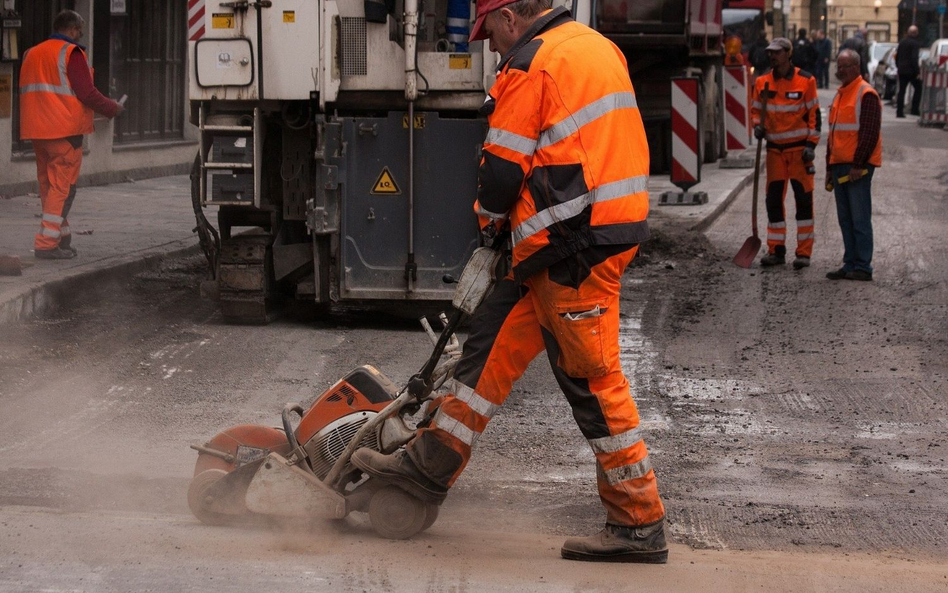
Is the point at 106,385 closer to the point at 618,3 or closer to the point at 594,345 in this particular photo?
the point at 594,345

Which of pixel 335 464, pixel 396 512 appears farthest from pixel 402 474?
pixel 335 464

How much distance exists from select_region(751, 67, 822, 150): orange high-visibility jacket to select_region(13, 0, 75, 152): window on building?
7590 millimetres

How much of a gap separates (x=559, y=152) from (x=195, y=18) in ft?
15.5

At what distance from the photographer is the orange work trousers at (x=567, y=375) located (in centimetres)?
394

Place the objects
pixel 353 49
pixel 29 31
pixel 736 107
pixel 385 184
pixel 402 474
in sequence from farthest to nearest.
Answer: pixel 736 107
pixel 29 31
pixel 385 184
pixel 353 49
pixel 402 474

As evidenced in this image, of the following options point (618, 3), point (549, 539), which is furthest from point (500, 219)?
point (618, 3)

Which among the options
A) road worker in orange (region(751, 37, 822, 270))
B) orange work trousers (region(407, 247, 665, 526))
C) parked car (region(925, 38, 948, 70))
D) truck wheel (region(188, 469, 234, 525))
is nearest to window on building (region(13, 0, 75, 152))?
road worker in orange (region(751, 37, 822, 270))

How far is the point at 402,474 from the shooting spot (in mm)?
4160

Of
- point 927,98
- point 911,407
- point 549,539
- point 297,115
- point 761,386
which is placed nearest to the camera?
point 549,539

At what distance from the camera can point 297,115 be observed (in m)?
7.89

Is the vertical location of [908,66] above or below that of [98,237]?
above

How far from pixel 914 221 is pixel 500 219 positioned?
1045 centimetres

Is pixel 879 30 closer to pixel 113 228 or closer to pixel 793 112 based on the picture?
pixel 793 112

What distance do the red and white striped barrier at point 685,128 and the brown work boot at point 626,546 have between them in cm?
938
